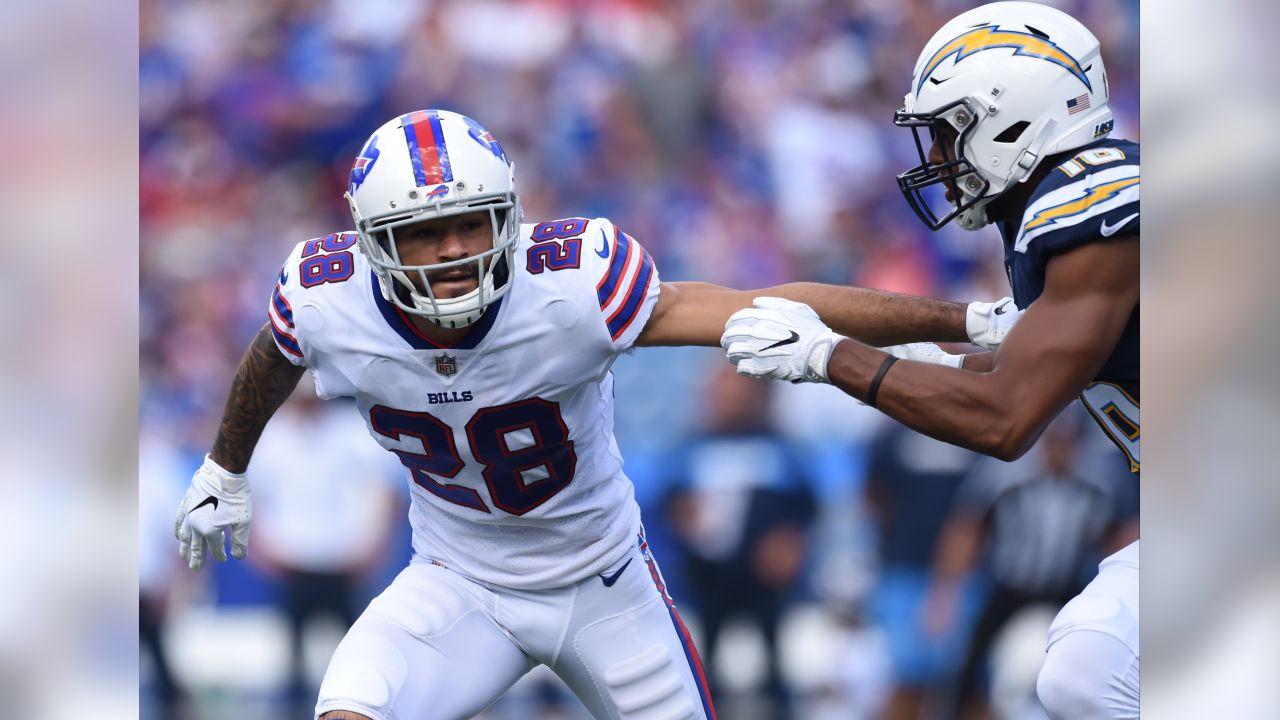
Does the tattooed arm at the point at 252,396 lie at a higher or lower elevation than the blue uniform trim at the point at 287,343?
lower

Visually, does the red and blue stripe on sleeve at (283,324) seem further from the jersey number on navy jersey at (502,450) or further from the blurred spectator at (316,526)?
the blurred spectator at (316,526)

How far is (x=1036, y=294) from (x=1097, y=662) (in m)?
0.74

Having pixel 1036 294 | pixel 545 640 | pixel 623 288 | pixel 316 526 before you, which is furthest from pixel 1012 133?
pixel 316 526

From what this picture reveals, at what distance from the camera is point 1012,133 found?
2873mm

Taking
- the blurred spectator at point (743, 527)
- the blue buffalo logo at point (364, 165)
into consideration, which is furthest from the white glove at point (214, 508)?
the blurred spectator at point (743, 527)

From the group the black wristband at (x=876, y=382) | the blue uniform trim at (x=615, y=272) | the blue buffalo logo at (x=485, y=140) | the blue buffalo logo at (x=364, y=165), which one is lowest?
the black wristband at (x=876, y=382)

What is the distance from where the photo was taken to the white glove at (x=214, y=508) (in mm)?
3285

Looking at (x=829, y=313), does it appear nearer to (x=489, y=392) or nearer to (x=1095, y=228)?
(x=1095, y=228)

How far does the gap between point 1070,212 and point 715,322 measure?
721 mm

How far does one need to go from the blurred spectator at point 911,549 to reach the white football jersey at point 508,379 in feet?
5.03

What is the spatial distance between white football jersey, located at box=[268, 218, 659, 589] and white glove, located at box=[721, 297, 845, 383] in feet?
0.78

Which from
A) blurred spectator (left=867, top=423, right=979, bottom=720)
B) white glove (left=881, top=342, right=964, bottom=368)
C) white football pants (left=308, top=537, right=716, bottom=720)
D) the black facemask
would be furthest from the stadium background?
the black facemask
